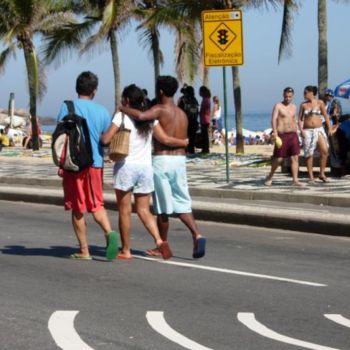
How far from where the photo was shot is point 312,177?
18.5m

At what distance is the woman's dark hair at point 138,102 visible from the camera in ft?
34.1

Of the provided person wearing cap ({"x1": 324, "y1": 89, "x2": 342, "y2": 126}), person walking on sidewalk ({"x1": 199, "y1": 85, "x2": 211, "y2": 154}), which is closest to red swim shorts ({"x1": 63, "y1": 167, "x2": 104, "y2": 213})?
person wearing cap ({"x1": 324, "y1": 89, "x2": 342, "y2": 126})

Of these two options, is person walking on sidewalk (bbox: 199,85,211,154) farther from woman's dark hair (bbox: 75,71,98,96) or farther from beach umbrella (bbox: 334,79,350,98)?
woman's dark hair (bbox: 75,71,98,96)

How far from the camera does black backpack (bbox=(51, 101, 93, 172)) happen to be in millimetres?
10211

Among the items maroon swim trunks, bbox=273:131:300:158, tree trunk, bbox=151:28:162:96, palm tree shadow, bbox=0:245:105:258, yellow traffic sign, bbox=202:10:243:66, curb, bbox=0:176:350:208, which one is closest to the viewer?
palm tree shadow, bbox=0:245:105:258

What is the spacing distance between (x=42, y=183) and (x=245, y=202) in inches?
215

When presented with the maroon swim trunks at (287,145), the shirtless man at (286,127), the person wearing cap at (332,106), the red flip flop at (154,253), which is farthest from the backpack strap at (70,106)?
the person wearing cap at (332,106)

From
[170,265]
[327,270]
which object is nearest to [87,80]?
[170,265]

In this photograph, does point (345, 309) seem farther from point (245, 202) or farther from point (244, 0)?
point (244, 0)

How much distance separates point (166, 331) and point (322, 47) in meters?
19.4

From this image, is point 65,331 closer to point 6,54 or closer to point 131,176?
point 131,176

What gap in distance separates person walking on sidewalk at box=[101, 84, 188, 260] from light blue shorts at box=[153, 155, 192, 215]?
0.08m

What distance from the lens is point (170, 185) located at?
35.0ft

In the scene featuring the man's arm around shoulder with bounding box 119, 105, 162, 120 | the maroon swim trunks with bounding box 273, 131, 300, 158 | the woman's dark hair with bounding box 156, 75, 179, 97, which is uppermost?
the woman's dark hair with bounding box 156, 75, 179, 97
